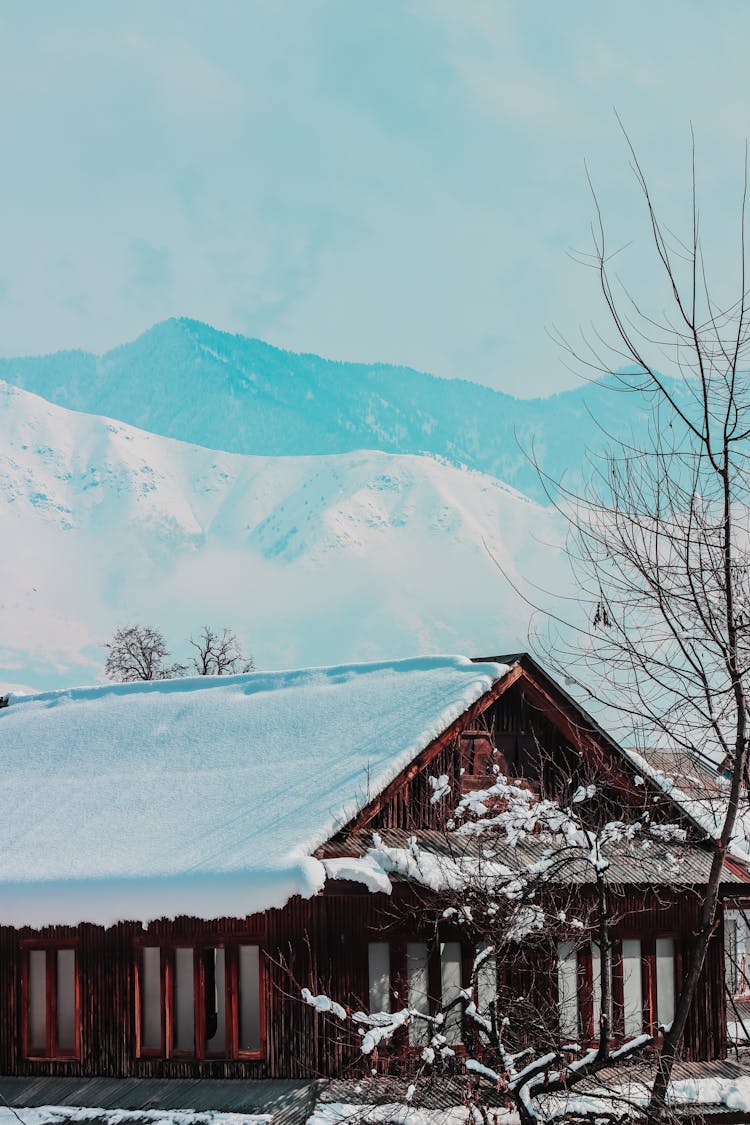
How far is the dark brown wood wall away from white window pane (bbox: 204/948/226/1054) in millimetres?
580

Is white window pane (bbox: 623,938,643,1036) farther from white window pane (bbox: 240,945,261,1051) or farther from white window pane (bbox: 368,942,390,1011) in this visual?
white window pane (bbox: 240,945,261,1051)

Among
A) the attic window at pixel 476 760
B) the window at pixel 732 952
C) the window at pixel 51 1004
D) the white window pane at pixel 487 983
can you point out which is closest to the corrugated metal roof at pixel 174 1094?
the window at pixel 51 1004

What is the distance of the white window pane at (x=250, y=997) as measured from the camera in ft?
64.8

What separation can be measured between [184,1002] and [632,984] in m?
7.24

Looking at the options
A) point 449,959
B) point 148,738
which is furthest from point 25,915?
point 449,959

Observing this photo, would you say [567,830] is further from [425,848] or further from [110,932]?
[110,932]

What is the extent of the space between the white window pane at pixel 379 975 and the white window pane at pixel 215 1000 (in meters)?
2.28

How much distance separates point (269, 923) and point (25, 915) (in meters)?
3.94

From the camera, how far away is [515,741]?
22844mm

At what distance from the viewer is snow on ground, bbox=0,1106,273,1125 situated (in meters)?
18.4

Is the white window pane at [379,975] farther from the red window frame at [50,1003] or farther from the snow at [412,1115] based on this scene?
the red window frame at [50,1003]

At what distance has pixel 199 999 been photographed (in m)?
20.0

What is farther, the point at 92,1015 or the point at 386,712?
the point at 386,712

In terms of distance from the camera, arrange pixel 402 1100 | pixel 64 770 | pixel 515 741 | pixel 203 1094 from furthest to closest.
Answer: pixel 64 770
pixel 515 741
pixel 203 1094
pixel 402 1100
